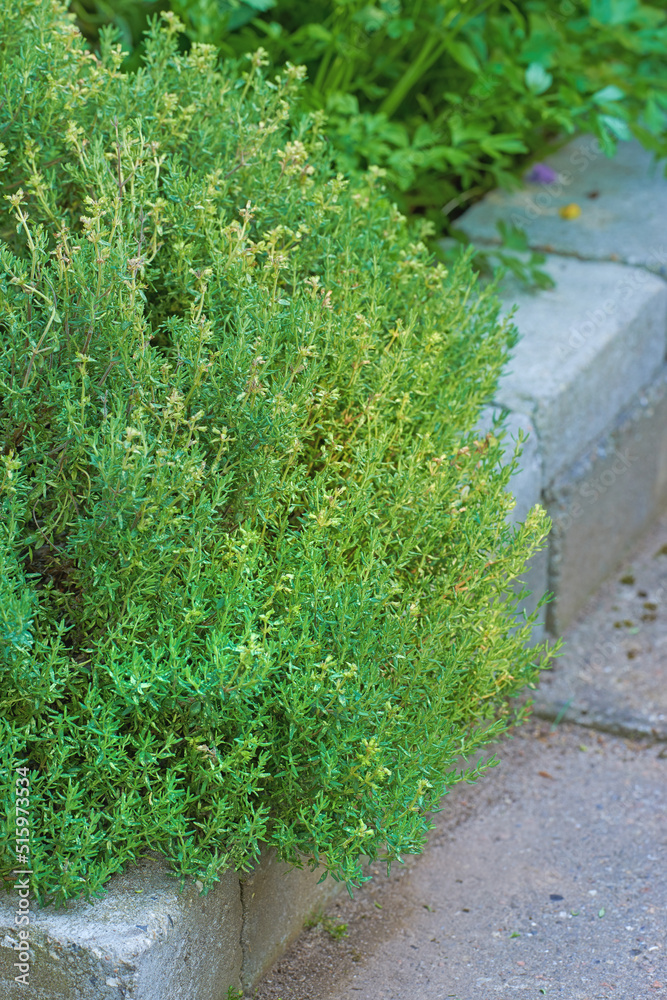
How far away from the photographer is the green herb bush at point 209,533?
1548 millimetres

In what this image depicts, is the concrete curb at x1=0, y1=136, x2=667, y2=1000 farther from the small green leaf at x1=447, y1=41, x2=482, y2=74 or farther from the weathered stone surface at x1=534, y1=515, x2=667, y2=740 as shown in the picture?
the small green leaf at x1=447, y1=41, x2=482, y2=74

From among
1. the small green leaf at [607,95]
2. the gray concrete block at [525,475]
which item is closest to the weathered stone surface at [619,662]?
the gray concrete block at [525,475]

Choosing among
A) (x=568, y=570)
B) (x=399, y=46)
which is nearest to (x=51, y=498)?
(x=568, y=570)

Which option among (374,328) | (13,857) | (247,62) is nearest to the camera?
(13,857)

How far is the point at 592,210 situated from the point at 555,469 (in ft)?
4.16

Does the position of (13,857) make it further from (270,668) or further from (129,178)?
(129,178)

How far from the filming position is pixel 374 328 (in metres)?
1.91

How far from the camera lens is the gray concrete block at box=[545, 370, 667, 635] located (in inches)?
118


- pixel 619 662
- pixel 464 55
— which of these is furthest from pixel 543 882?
pixel 464 55

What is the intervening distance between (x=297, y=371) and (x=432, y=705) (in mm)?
593

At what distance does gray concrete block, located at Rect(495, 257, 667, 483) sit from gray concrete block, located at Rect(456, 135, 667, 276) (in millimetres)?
114

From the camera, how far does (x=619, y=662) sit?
9.88 ft

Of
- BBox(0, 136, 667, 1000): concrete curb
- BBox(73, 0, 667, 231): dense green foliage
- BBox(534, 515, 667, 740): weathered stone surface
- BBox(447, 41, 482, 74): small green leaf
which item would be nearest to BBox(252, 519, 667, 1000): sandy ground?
BBox(534, 515, 667, 740): weathered stone surface

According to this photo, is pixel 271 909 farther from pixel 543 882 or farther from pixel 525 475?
pixel 525 475
